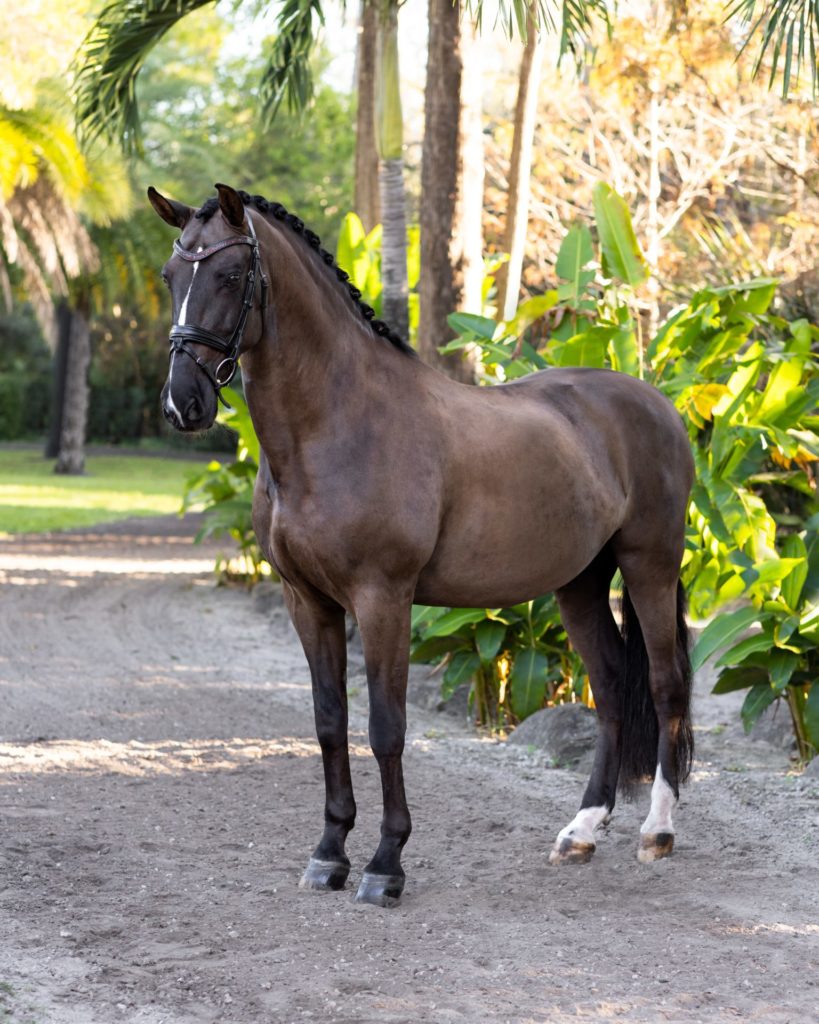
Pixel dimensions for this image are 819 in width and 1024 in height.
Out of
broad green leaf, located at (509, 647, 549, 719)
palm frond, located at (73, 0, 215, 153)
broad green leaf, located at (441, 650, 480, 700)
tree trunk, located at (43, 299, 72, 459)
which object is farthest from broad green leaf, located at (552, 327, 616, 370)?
tree trunk, located at (43, 299, 72, 459)

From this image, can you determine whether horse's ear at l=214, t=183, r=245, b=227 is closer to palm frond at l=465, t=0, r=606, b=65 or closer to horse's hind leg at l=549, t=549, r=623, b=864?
horse's hind leg at l=549, t=549, r=623, b=864

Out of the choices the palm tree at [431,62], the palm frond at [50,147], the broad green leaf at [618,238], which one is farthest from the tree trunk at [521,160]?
the palm frond at [50,147]

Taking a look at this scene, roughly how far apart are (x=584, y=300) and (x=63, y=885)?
13.7ft

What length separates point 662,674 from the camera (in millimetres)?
4852

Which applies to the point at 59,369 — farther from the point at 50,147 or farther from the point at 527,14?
the point at 527,14

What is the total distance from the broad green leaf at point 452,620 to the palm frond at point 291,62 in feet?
16.6

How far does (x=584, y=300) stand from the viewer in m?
6.83

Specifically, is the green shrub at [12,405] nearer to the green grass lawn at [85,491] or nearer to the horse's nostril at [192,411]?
the green grass lawn at [85,491]

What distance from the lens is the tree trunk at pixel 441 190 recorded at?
827 centimetres

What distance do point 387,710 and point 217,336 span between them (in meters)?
1.33

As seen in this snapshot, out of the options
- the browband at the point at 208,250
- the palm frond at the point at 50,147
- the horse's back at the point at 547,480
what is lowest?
the horse's back at the point at 547,480

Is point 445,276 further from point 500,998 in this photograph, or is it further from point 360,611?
point 500,998

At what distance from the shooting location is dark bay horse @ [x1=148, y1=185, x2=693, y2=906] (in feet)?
12.4

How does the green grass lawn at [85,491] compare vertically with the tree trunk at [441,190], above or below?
below
